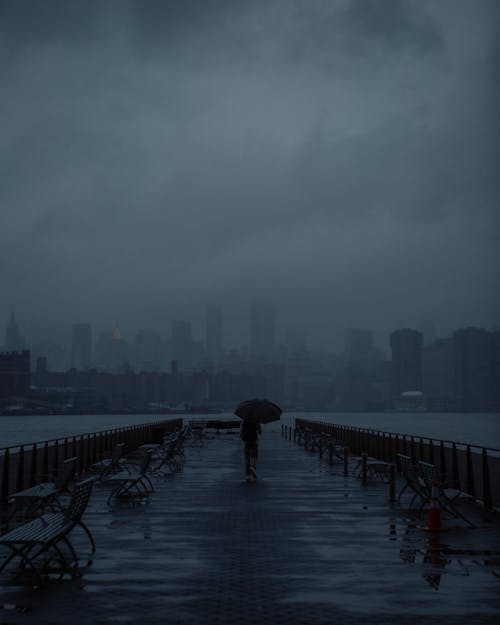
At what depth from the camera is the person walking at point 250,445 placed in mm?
24797

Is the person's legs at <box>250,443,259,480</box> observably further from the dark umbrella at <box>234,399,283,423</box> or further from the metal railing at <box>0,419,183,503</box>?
the metal railing at <box>0,419,183,503</box>

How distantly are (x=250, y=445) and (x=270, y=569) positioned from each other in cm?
1423

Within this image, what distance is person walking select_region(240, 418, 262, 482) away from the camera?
81.4 ft

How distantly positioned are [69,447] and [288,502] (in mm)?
10957

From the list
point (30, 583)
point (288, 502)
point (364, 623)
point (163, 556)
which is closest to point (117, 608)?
point (30, 583)

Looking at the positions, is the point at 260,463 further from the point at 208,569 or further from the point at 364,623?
the point at 364,623

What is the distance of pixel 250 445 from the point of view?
25391 millimetres

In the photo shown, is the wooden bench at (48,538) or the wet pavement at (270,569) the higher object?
the wooden bench at (48,538)

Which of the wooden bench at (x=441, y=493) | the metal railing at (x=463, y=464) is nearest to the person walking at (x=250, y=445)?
the metal railing at (x=463, y=464)

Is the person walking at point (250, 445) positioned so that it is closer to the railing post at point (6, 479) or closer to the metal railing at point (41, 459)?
the metal railing at point (41, 459)

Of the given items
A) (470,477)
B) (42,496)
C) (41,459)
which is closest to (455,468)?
(470,477)

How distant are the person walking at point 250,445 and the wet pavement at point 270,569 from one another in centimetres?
484

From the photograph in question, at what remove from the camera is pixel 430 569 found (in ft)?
37.0

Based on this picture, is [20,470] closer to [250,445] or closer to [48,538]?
[250,445]
